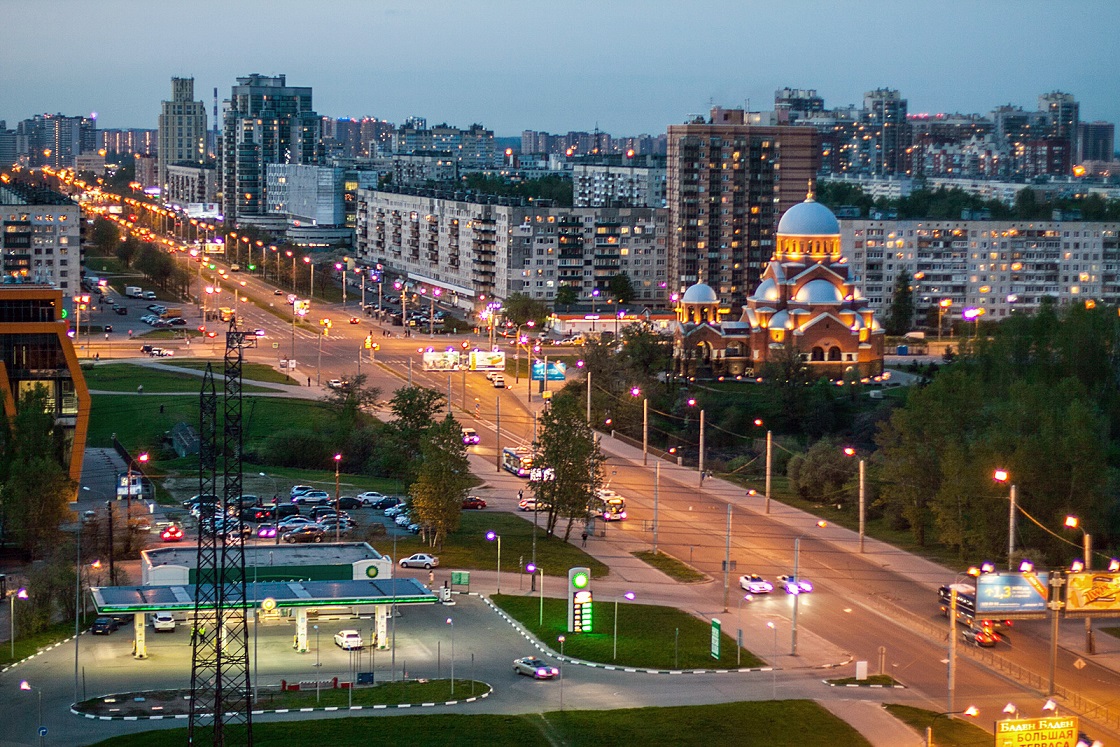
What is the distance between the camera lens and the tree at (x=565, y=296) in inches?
4274

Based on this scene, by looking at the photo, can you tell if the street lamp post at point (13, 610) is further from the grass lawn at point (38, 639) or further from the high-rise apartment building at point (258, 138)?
the high-rise apartment building at point (258, 138)

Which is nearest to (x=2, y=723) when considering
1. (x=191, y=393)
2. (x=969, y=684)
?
(x=969, y=684)

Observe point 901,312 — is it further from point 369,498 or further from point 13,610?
point 13,610

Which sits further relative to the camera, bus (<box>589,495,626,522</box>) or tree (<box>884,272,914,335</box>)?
tree (<box>884,272,914,335</box>)

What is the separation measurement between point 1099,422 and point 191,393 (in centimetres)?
3835

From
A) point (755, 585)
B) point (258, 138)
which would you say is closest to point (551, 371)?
point (755, 585)

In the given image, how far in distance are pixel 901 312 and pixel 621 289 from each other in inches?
693

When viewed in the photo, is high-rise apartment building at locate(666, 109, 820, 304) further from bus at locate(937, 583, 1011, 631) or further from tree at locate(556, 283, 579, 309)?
bus at locate(937, 583, 1011, 631)

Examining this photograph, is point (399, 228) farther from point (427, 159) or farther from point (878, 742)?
point (878, 742)

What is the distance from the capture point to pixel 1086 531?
153 feet

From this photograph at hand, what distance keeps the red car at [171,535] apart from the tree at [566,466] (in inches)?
395

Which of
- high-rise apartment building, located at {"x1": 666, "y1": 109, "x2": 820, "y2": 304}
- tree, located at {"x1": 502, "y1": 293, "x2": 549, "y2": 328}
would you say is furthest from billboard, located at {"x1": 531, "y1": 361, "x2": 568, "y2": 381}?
high-rise apartment building, located at {"x1": 666, "y1": 109, "x2": 820, "y2": 304}

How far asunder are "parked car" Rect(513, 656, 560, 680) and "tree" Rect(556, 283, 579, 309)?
7277 centimetres

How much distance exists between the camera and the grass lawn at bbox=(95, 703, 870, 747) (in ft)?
104
